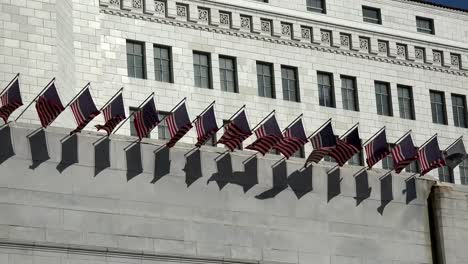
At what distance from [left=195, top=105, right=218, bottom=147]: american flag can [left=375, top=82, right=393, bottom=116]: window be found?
762 inches

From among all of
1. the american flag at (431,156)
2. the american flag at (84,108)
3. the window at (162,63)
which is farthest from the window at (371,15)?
the american flag at (84,108)

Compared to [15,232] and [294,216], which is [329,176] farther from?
[15,232]

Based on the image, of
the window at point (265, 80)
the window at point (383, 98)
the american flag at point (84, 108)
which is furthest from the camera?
the window at point (383, 98)

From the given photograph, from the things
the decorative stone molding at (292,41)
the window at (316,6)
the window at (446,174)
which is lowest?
the window at (446,174)

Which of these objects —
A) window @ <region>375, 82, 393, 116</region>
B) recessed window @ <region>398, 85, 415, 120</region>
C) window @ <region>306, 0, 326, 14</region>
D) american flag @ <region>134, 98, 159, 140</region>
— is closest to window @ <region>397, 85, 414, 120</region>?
recessed window @ <region>398, 85, 415, 120</region>

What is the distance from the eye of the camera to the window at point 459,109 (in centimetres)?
7850

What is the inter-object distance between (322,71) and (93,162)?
22.2 m

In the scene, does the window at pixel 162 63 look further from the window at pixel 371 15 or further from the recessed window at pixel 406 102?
the recessed window at pixel 406 102

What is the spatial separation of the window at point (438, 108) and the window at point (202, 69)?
1167cm

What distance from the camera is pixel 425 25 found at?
78.6 m

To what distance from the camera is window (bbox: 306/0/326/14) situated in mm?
75188

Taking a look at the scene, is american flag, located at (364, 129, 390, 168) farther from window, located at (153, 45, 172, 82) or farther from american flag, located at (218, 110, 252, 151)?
window, located at (153, 45, 172, 82)

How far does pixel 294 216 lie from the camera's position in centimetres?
5803

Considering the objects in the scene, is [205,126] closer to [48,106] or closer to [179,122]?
[179,122]
